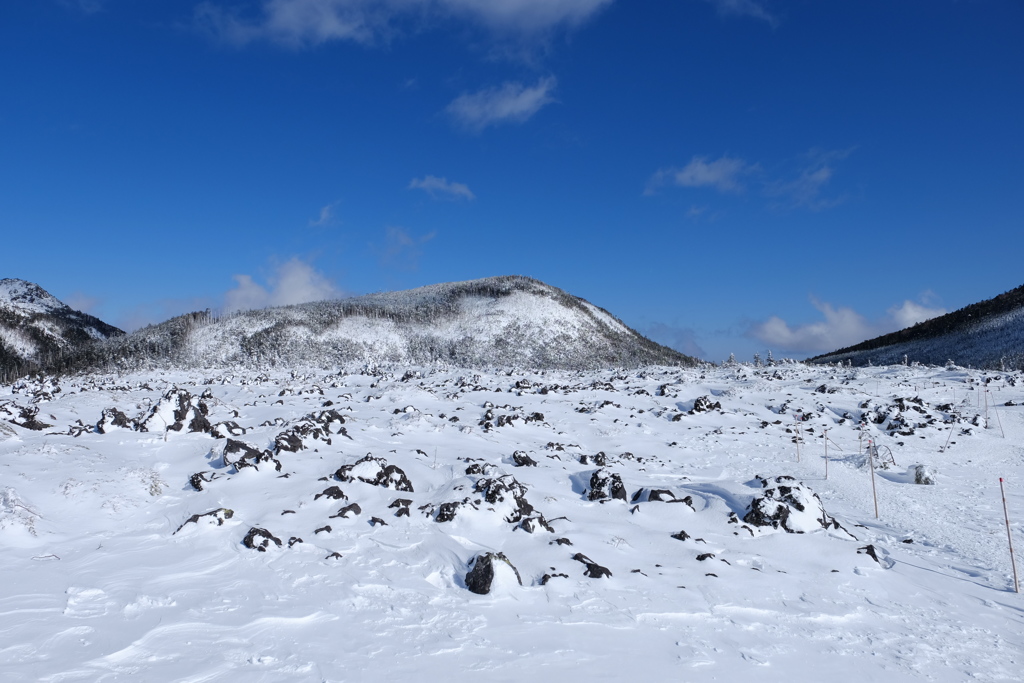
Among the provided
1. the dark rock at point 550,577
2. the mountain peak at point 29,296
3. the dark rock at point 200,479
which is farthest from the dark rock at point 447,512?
the mountain peak at point 29,296

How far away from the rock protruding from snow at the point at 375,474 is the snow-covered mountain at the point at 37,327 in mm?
97478

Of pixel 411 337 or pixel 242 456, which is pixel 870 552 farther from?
pixel 411 337

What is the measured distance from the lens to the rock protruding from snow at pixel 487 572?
8.09 meters

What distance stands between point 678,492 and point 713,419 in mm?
11124

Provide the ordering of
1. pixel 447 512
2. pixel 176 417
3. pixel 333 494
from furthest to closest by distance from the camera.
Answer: pixel 176 417 → pixel 333 494 → pixel 447 512

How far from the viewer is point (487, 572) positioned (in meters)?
8.22

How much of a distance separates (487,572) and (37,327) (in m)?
156

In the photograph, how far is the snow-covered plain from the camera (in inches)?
251

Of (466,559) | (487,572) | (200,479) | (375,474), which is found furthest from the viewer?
(375,474)

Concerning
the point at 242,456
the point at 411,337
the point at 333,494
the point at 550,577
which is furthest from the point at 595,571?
the point at 411,337

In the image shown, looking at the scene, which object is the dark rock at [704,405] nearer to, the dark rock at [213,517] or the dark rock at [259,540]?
the dark rock at [259,540]

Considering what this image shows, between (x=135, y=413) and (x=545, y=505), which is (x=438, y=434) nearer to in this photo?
(x=545, y=505)

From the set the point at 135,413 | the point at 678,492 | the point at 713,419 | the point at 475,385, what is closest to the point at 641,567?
the point at 678,492

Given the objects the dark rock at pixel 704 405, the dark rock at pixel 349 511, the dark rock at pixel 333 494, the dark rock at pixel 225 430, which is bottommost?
the dark rock at pixel 349 511
